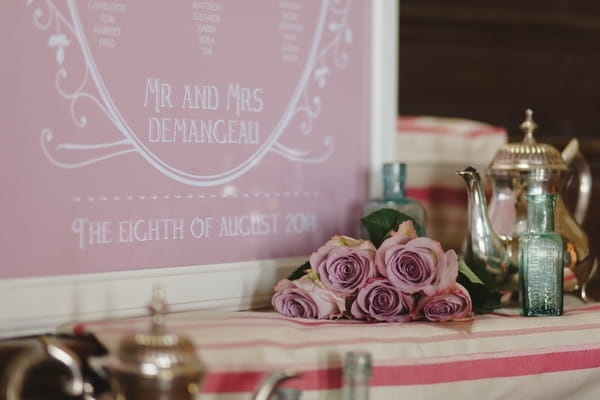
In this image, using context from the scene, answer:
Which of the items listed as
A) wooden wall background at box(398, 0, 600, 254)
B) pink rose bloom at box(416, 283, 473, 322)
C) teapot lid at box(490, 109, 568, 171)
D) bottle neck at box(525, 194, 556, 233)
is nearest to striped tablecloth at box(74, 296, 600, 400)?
pink rose bloom at box(416, 283, 473, 322)

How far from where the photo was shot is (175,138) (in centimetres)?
126

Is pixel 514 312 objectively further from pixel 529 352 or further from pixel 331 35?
pixel 331 35

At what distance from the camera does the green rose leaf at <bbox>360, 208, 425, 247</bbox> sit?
131 cm

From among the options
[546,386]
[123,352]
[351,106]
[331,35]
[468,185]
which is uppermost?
[331,35]

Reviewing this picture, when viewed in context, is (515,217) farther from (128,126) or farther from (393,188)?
(128,126)

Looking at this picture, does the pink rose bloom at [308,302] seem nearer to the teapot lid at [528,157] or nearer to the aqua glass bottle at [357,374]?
the aqua glass bottle at [357,374]

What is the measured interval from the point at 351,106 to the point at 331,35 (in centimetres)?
11

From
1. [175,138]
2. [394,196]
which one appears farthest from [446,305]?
[175,138]

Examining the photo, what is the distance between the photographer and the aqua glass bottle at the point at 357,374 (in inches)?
40.2

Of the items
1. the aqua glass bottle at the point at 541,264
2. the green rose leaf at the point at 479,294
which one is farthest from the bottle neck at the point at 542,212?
the green rose leaf at the point at 479,294

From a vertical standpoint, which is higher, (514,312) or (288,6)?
(288,6)

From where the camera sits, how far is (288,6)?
1.38 meters

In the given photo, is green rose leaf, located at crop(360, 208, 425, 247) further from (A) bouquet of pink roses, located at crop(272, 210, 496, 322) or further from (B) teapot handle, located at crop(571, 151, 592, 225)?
(B) teapot handle, located at crop(571, 151, 592, 225)

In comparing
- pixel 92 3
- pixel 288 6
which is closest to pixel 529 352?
pixel 288 6
